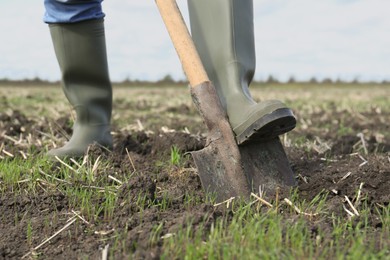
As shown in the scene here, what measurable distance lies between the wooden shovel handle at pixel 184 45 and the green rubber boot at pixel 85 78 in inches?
39.6

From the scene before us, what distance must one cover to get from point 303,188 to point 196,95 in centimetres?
69

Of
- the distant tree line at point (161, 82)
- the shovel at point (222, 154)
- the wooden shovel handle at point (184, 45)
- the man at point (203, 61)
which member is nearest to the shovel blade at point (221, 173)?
the shovel at point (222, 154)

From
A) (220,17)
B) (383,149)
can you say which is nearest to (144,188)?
(220,17)

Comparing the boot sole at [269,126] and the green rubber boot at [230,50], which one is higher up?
the green rubber boot at [230,50]

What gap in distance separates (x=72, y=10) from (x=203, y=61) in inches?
43.7

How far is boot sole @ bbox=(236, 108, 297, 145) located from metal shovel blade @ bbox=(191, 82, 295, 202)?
2.6 inches

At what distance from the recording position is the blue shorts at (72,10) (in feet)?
12.4

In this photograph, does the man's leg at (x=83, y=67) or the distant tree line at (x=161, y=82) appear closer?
the man's leg at (x=83, y=67)

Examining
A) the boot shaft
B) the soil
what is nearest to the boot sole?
the soil

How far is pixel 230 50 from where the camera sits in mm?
3037

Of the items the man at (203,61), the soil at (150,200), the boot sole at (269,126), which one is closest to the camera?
the soil at (150,200)

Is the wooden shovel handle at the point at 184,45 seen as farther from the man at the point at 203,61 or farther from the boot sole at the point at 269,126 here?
the boot sole at the point at 269,126

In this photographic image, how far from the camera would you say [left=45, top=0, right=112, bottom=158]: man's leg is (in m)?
3.80

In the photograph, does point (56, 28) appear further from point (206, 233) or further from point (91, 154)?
point (206, 233)
